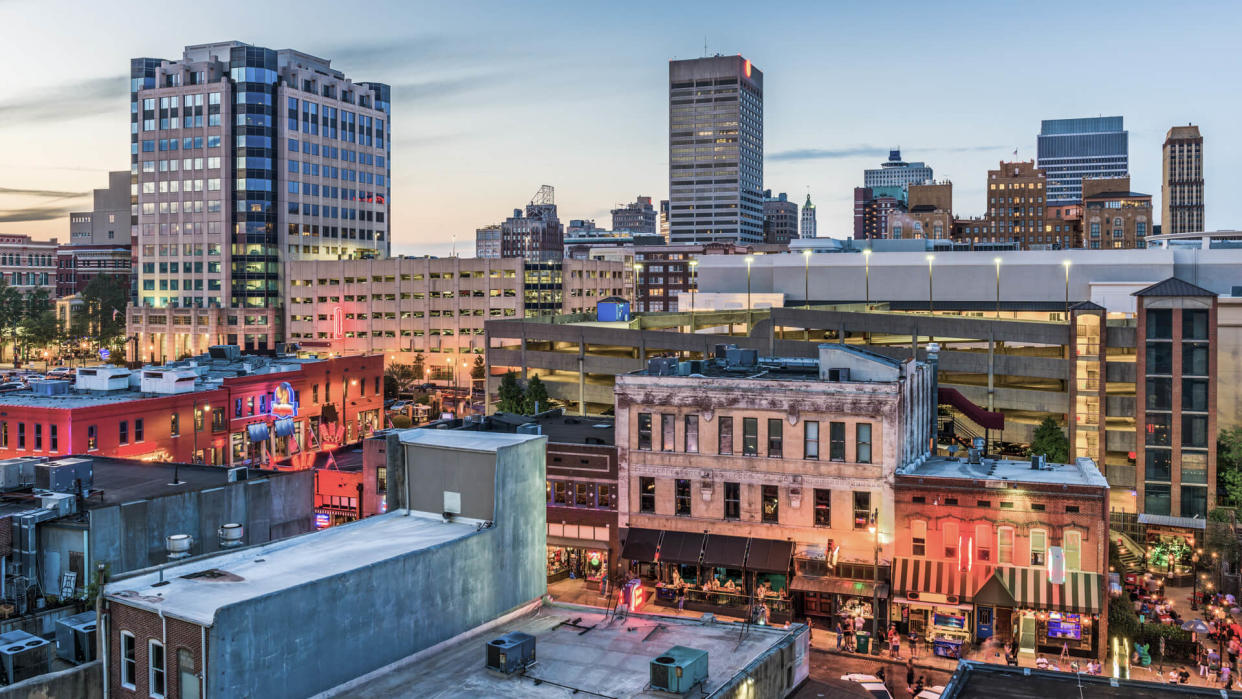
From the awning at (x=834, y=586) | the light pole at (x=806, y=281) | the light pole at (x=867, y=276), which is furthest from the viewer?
the light pole at (x=806, y=281)

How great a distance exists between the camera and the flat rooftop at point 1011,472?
1916 inches

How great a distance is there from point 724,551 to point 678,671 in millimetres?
30029

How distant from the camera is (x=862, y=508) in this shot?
5134 cm

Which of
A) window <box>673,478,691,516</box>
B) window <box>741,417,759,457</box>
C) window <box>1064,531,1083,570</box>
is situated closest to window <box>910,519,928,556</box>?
window <box>1064,531,1083,570</box>

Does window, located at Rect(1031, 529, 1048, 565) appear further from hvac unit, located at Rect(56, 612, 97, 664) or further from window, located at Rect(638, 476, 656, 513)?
hvac unit, located at Rect(56, 612, 97, 664)

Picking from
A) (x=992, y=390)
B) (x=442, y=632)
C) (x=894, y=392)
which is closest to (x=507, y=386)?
(x=992, y=390)

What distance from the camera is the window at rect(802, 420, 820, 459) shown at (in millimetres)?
52375

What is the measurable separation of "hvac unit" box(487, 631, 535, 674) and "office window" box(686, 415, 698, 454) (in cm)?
2977

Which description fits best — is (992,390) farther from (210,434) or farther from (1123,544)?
(210,434)

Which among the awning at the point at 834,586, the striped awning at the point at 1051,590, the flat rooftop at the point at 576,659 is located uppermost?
the flat rooftop at the point at 576,659

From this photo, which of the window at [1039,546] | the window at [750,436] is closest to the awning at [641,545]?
the window at [750,436]

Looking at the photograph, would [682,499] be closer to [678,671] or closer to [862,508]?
[862,508]

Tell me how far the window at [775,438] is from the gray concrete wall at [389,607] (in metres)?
23.1

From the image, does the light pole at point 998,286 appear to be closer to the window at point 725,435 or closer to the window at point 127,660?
the window at point 725,435
